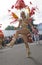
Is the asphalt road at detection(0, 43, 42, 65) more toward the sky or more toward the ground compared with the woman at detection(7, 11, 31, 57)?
more toward the ground

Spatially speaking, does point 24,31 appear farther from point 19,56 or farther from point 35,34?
point 19,56

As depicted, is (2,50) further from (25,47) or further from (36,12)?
(36,12)

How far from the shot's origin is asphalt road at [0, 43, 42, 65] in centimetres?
139

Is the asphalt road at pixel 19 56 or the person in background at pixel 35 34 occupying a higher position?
the person in background at pixel 35 34

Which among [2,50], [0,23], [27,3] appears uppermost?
[27,3]

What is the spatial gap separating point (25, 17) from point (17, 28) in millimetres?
115

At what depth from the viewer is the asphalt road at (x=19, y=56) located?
4.57 ft

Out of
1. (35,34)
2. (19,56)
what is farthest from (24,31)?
(19,56)

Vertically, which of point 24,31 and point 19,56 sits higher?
point 24,31

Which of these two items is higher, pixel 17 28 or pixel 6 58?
pixel 17 28

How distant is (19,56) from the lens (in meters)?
1.42

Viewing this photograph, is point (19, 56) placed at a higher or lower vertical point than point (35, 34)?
lower

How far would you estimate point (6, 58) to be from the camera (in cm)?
141

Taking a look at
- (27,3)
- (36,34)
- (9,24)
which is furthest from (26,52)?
(27,3)
